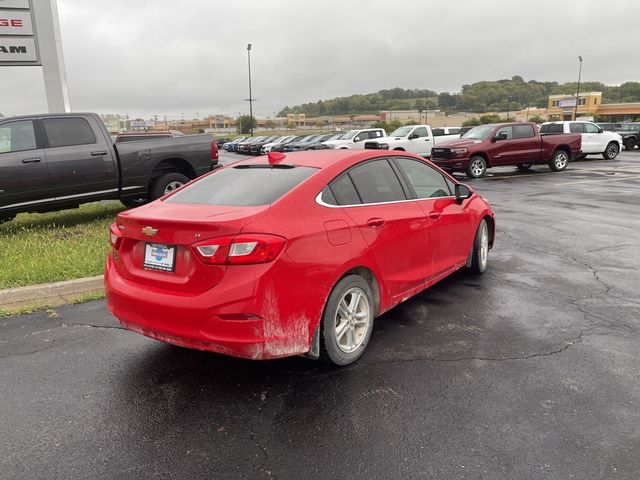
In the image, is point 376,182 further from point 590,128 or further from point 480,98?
point 480,98

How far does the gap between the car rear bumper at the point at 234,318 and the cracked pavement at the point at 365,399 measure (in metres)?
0.40

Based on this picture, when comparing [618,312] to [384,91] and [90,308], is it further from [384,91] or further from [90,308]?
[384,91]

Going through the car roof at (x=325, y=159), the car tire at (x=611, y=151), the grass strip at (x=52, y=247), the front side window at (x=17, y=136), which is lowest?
the car tire at (x=611, y=151)

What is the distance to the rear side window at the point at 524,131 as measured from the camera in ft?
59.5

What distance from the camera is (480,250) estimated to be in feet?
18.7

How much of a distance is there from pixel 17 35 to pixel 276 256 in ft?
50.0

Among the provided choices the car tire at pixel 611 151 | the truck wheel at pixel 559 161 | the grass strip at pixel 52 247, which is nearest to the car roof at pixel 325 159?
the grass strip at pixel 52 247

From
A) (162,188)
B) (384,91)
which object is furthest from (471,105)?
(162,188)

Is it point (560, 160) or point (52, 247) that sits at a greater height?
point (52, 247)

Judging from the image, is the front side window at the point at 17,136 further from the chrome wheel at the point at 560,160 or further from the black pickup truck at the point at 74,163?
the chrome wheel at the point at 560,160

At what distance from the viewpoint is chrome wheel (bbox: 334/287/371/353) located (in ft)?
11.8

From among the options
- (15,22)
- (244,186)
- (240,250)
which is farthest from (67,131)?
(15,22)

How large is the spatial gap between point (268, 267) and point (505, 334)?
229 cm

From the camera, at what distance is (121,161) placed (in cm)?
885
